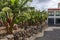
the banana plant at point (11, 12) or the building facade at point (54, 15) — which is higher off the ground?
the banana plant at point (11, 12)

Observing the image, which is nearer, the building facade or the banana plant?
the banana plant

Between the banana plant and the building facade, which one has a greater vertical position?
the banana plant

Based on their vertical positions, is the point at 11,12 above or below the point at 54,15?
above

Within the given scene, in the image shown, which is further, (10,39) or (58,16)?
(58,16)

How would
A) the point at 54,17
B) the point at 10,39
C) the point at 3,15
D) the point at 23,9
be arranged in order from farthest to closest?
the point at 54,17
the point at 23,9
the point at 3,15
the point at 10,39

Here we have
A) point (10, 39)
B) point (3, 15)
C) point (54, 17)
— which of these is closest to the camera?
point (10, 39)

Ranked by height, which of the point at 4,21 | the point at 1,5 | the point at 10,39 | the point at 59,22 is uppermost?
the point at 1,5

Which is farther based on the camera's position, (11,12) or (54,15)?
(54,15)

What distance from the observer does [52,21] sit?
82875mm

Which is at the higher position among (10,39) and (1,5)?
(1,5)

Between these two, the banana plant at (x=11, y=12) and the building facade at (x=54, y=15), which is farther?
the building facade at (x=54, y=15)

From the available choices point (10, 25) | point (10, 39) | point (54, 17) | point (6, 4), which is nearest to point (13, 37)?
point (10, 39)

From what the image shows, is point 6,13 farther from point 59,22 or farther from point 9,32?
point 59,22

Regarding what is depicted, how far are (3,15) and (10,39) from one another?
2.94 m
